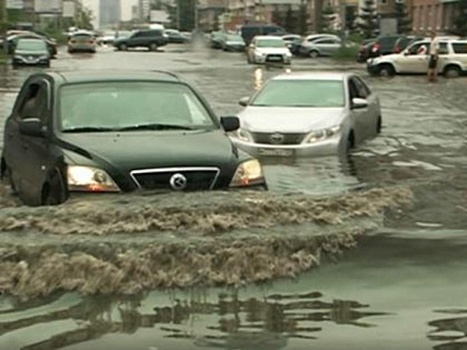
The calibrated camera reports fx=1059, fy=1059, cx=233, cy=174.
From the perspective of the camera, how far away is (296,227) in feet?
24.0

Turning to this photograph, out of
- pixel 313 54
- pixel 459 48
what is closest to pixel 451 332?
pixel 459 48

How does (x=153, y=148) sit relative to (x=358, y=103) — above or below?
above

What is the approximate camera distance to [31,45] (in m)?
52.2

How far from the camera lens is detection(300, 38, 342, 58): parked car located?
7075 cm

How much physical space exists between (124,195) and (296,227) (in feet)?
5.71

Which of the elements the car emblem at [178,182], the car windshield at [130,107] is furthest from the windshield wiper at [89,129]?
the car emblem at [178,182]

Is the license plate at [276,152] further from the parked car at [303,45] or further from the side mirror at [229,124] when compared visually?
the parked car at [303,45]

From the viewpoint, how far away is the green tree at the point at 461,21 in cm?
6856

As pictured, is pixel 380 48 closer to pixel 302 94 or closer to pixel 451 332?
pixel 302 94

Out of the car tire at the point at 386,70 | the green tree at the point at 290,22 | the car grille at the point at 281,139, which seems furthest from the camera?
the green tree at the point at 290,22

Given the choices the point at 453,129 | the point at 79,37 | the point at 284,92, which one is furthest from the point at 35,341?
the point at 79,37

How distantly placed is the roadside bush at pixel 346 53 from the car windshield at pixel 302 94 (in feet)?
163

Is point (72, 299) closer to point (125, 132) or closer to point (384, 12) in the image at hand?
point (125, 132)

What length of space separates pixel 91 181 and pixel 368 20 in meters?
85.6
